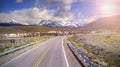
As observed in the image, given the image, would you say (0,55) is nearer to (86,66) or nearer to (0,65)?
(0,65)

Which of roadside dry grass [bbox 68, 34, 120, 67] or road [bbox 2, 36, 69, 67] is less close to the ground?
road [bbox 2, 36, 69, 67]

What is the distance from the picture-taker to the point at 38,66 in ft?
60.4

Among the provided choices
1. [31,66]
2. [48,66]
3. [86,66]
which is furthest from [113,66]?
[31,66]

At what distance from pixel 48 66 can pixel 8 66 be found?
396cm

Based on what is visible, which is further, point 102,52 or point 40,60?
point 102,52

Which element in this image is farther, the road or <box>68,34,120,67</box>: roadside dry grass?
<box>68,34,120,67</box>: roadside dry grass

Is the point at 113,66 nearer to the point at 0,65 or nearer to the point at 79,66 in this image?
the point at 79,66

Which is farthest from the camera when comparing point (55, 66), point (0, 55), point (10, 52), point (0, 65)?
point (10, 52)

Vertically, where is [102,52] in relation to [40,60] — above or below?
below

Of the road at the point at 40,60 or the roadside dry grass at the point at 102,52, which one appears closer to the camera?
the road at the point at 40,60

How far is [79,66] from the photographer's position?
61.3ft

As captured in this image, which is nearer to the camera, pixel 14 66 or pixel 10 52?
pixel 14 66

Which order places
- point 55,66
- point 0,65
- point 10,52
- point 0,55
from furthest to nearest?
point 10,52
point 0,55
point 0,65
point 55,66

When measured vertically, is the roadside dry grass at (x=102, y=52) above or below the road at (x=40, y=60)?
below
